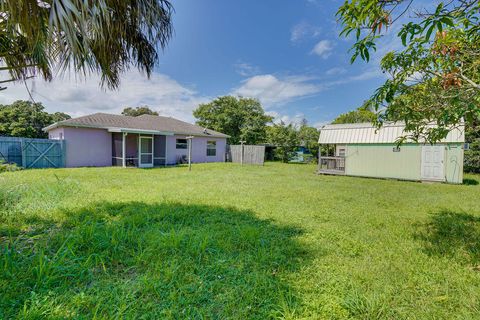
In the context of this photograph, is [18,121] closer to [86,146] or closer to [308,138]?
[86,146]

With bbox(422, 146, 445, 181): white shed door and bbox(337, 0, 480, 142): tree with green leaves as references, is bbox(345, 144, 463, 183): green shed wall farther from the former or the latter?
bbox(337, 0, 480, 142): tree with green leaves

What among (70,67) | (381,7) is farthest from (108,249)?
(381,7)

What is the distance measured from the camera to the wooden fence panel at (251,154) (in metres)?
18.8

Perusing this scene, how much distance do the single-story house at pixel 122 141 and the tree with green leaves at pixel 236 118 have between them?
24.2 ft

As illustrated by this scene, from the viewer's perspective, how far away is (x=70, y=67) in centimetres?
283

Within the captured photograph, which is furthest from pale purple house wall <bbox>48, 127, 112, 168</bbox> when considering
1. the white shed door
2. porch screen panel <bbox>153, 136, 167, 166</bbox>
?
the white shed door

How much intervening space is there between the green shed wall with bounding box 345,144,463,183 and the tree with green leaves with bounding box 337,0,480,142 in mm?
8500

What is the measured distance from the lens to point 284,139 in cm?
2136

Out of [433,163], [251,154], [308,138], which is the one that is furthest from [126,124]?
[433,163]

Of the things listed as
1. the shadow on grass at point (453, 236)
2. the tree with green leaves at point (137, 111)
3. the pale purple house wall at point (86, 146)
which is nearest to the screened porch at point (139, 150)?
the pale purple house wall at point (86, 146)

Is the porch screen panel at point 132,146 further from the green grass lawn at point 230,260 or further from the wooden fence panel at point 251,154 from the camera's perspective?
the green grass lawn at point 230,260

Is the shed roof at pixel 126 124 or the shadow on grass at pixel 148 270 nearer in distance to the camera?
the shadow on grass at pixel 148 270

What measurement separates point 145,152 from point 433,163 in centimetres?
1612

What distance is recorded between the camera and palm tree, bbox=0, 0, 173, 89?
216 cm
